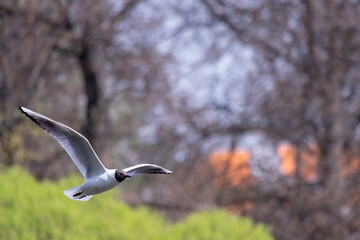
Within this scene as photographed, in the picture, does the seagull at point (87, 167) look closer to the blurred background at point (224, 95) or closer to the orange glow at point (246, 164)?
the blurred background at point (224, 95)


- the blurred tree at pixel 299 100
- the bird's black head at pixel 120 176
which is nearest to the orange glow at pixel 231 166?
the blurred tree at pixel 299 100

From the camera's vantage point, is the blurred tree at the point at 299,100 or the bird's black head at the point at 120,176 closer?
the bird's black head at the point at 120,176

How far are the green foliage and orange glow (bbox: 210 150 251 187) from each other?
184 inches

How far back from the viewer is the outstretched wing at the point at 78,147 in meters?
3.94

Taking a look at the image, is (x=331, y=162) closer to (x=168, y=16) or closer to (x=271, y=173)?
(x=271, y=173)

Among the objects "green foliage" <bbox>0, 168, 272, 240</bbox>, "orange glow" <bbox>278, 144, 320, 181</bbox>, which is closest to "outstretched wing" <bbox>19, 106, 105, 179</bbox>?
"green foliage" <bbox>0, 168, 272, 240</bbox>

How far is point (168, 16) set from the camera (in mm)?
15695

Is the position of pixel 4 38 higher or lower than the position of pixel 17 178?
higher

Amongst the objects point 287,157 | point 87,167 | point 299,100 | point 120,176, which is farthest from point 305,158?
point 120,176

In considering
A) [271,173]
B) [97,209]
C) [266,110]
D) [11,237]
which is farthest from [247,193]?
[11,237]

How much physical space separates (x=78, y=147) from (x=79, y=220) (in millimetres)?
5065

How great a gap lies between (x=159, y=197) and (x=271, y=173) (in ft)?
14.9

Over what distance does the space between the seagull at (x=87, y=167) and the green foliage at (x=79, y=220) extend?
185 inches

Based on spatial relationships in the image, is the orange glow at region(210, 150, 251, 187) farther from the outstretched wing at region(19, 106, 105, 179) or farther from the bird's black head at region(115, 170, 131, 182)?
the bird's black head at region(115, 170, 131, 182)
